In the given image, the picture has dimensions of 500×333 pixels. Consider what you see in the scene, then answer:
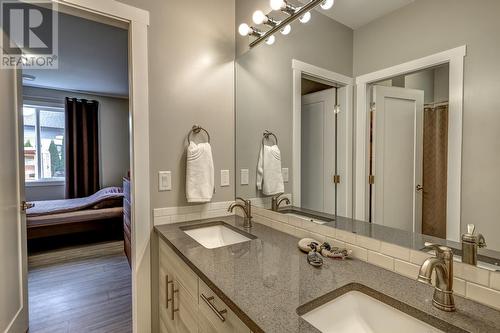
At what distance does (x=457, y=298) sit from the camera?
757mm

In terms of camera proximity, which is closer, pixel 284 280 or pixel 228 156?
pixel 284 280

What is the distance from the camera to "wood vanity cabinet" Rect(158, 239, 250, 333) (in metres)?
0.83

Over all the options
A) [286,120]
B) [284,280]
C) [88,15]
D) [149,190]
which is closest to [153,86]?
[88,15]

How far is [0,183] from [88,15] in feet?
3.55

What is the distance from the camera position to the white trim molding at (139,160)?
1.47 m

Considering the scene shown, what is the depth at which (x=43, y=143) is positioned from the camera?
465cm

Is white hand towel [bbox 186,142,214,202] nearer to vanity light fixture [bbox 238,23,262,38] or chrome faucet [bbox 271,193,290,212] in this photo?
chrome faucet [bbox 271,193,290,212]

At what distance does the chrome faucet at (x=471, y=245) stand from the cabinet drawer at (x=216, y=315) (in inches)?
28.2

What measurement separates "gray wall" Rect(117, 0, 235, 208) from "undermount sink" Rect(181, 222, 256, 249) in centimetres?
20

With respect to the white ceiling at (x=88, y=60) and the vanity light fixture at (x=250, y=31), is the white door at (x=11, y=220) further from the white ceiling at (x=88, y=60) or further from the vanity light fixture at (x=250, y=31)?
the vanity light fixture at (x=250, y=31)

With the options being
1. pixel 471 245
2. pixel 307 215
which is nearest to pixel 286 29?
pixel 307 215

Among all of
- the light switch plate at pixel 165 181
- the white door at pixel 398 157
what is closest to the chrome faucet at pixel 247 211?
the light switch plate at pixel 165 181

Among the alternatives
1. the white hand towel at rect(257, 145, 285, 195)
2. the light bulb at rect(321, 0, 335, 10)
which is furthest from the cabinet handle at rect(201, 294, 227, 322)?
the light bulb at rect(321, 0, 335, 10)

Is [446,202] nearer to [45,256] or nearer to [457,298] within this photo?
[457,298]
